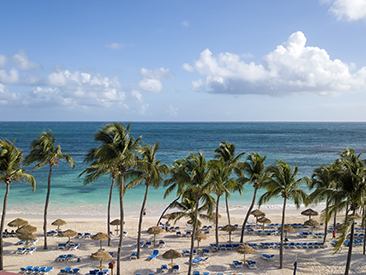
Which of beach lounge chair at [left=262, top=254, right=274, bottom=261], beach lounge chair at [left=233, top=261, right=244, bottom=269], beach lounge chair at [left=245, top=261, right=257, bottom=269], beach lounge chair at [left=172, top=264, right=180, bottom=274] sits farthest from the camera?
beach lounge chair at [left=262, top=254, right=274, bottom=261]

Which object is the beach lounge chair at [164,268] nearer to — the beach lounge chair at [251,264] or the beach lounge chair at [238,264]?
the beach lounge chair at [238,264]

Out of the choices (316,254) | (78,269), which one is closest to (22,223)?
(78,269)

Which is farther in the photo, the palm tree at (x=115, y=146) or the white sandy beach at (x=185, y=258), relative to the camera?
the white sandy beach at (x=185, y=258)

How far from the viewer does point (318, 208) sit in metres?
34.2

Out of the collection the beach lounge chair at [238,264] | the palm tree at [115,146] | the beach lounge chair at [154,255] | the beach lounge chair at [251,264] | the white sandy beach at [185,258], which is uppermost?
the palm tree at [115,146]

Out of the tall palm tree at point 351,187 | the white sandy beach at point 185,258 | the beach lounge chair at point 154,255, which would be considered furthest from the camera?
the beach lounge chair at point 154,255

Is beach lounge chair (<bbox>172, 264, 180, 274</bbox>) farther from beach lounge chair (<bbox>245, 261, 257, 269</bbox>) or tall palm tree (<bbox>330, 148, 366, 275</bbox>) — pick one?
tall palm tree (<bbox>330, 148, 366, 275</bbox>)

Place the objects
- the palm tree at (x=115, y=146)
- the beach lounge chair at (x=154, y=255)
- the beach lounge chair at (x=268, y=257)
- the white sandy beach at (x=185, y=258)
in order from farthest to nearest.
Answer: the beach lounge chair at (x=268, y=257) → the beach lounge chair at (x=154, y=255) → the white sandy beach at (x=185, y=258) → the palm tree at (x=115, y=146)

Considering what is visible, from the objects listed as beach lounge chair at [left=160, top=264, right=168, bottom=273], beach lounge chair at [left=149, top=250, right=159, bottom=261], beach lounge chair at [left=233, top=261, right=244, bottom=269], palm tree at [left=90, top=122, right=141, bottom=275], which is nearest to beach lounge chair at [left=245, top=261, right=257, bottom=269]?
beach lounge chair at [left=233, top=261, right=244, bottom=269]

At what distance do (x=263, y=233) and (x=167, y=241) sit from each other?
846cm

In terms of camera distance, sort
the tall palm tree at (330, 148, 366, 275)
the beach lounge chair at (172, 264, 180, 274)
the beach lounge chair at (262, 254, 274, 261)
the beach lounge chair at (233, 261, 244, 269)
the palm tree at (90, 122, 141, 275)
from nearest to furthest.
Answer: the tall palm tree at (330, 148, 366, 275) < the palm tree at (90, 122, 141, 275) < the beach lounge chair at (172, 264, 180, 274) < the beach lounge chair at (233, 261, 244, 269) < the beach lounge chair at (262, 254, 274, 261)

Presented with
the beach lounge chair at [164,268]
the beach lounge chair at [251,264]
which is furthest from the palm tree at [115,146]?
the beach lounge chair at [251,264]

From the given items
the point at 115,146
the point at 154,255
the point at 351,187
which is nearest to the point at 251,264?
the point at 154,255

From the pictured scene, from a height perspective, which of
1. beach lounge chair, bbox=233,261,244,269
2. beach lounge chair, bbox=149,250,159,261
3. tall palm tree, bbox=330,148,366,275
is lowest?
beach lounge chair, bbox=149,250,159,261
